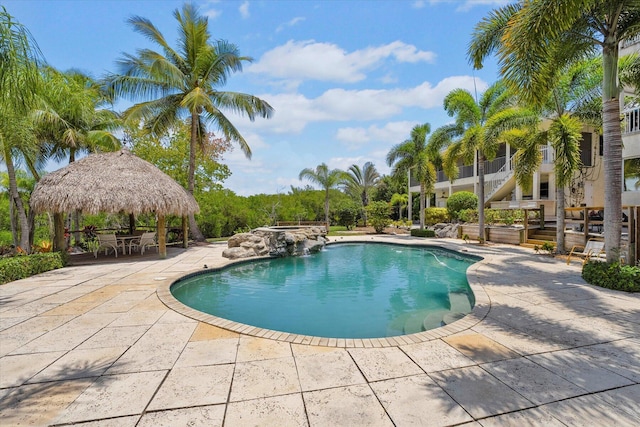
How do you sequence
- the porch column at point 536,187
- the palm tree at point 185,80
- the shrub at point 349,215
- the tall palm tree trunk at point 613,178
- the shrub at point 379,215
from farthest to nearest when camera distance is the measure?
1. the shrub at point 349,215
2. the shrub at point 379,215
3. the porch column at point 536,187
4. the palm tree at point 185,80
5. the tall palm tree trunk at point 613,178

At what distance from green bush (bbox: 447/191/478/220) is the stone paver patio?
47.6 ft

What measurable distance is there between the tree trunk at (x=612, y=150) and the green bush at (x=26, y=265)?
46.2ft

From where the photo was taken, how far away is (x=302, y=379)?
3.03 meters

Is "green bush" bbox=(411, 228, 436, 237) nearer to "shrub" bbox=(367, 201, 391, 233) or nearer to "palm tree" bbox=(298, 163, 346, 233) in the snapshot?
"shrub" bbox=(367, 201, 391, 233)

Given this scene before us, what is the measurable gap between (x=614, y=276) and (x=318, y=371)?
691cm

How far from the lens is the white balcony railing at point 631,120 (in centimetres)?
1131

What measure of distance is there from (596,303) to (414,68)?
35.6 ft

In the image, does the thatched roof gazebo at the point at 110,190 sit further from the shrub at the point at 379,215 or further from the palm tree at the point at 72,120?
the shrub at the point at 379,215

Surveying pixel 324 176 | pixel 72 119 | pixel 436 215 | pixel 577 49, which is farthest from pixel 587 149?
pixel 72 119

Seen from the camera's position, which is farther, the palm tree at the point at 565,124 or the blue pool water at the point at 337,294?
the palm tree at the point at 565,124

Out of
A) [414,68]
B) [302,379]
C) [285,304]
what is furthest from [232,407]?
[414,68]

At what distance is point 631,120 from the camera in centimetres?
1159

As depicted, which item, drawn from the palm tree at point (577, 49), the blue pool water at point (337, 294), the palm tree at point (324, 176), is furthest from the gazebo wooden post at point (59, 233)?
the palm tree at point (324, 176)

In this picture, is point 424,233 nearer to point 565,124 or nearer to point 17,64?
point 565,124
